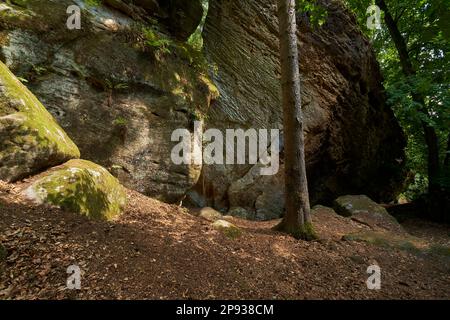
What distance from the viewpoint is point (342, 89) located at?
1177 cm

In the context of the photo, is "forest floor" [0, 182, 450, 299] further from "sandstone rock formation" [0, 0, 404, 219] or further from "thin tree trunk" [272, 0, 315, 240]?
"sandstone rock formation" [0, 0, 404, 219]

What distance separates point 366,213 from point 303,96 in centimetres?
490

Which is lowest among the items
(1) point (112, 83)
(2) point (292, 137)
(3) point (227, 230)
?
(3) point (227, 230)

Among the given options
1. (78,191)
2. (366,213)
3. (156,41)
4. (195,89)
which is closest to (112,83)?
(156,41)

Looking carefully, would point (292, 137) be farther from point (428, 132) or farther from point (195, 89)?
point (428, 132)

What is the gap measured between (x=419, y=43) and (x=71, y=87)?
15.0 metres

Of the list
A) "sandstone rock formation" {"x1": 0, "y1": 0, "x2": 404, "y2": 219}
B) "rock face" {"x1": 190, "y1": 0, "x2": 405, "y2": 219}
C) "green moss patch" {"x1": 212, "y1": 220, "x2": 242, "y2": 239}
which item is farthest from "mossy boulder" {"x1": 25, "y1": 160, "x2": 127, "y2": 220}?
"rock face" {"x1": 190, "y1": 0, "x2": 405, "y2": 219}

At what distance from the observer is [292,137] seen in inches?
247

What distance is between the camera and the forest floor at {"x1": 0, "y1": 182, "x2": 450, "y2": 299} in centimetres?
329

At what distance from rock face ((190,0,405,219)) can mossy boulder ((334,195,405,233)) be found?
5.83ft

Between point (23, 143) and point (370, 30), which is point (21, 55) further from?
point (370, 30)

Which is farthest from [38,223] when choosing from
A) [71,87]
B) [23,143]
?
[71,87]

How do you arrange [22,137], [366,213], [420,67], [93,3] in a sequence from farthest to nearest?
[420,67]
[366,213]
[93,3]
[22,137]

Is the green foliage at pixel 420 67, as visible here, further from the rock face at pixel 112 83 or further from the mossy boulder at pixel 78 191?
the mossy boulder at pixel 78 191
